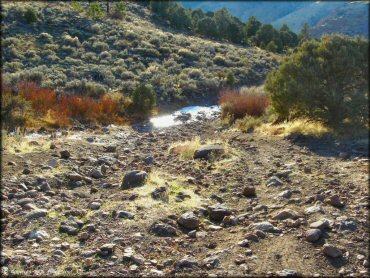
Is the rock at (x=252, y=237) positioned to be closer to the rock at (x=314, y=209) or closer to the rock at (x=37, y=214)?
the rock at (x=314, y=209)

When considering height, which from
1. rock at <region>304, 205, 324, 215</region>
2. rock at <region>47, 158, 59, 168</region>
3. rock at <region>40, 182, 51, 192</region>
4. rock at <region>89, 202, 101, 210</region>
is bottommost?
rock at <region>47, 158, 59, 168</region>

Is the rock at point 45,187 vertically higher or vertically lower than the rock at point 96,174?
higher

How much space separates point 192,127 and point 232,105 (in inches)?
67.0

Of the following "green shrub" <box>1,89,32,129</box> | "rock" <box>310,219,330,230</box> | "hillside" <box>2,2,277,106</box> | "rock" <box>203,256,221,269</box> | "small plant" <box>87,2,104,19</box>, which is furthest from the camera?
"small plant" <box>87,2,104,19</box>

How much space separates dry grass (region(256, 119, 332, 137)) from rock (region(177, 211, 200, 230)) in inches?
224

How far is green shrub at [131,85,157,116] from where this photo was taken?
59.6ft

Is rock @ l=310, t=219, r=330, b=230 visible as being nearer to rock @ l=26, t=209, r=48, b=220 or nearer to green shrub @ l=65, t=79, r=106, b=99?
rock @ l=26, t=209, r=48, b=220

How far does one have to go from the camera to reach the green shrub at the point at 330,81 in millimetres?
10805

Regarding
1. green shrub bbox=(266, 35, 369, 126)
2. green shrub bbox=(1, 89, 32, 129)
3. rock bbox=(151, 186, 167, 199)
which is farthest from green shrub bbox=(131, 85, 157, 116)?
rock bbox=(151, 186, 167, 199)

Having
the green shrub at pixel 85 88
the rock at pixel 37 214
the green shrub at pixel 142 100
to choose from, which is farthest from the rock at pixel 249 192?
the green shrub at pixel 85 88

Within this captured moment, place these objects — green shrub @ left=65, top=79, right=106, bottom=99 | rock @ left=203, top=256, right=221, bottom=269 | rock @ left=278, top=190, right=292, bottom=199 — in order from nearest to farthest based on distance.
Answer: rock @ left=203, top=256, right=221, bottom=269
rock @ left=278, top=190, right=292, bottom=199
green shrub @ left=65, top=79, right=106, bottom=99

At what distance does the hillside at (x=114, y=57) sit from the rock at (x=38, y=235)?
44.3 feet

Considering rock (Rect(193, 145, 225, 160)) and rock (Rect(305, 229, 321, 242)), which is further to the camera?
rock (Rect(193, 145, 225, 160))

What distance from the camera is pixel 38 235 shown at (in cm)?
589
